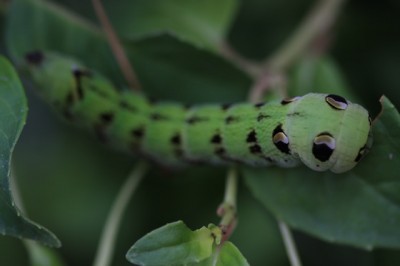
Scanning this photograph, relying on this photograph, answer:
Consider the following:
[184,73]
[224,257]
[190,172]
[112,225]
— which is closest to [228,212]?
[224,257]

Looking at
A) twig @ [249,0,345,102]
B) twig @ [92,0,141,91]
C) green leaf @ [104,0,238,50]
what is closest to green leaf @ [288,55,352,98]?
twig @ [249,0,345,102]

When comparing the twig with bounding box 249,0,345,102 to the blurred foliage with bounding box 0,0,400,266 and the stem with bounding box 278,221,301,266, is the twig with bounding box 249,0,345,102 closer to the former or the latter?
the blurred foliage with bounding box 0,0,400,266

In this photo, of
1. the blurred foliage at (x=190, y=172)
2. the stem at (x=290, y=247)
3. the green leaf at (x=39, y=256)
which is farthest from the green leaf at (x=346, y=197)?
the green leaf at (x=39, y=256)

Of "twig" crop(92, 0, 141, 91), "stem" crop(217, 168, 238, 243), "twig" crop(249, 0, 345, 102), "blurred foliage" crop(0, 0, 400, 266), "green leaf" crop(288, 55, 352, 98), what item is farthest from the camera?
"blurred foliage" crop(0, 0, 400, 266)

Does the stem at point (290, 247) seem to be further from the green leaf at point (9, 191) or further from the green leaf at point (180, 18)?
the green leaf at point (180, 18)

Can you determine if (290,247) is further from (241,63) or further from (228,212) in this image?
(241,63)

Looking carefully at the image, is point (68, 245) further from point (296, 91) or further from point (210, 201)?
point (296, 91)

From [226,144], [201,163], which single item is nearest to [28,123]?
[201,163]
